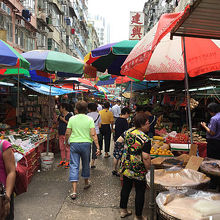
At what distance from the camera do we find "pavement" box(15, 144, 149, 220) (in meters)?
3.79

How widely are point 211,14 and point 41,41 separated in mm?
22822

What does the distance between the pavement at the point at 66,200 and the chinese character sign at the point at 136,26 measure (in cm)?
801

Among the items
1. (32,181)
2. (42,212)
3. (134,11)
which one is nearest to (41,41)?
(134,11)

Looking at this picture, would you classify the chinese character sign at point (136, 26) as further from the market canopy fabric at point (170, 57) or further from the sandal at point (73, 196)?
the sandal at point (73, 196)

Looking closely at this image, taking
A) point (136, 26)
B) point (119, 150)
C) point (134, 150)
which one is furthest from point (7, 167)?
point (136, 26)

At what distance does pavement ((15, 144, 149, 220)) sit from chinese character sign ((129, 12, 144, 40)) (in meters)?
8.01

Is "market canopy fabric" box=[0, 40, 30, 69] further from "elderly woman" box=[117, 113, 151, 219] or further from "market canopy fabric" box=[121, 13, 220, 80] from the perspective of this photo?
"elderly woman" box=[117, 113, 151, 219]

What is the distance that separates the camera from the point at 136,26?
1150 centimetres

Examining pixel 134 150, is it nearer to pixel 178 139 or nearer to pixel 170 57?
Result: pixel 170 57

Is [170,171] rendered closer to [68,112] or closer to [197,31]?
[197,31]

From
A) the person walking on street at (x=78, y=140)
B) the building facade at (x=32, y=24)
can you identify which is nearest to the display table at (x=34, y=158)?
the person walking on street at (x=78, y=140)

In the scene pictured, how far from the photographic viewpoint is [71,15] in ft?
116

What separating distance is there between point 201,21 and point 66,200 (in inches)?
153

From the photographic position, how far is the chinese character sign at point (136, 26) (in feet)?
37.5
